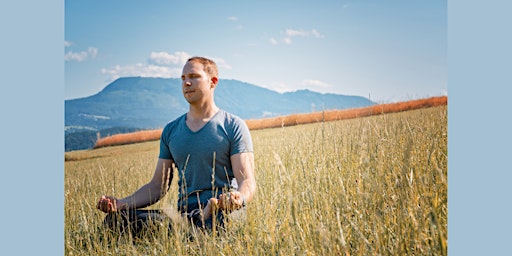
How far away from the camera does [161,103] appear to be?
3.10 m

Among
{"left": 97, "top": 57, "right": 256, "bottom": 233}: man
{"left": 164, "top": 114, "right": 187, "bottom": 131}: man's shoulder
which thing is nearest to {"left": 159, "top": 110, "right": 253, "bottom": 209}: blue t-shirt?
{"left": 97, "top": 57, "right": 256, "bottom": 233}: man

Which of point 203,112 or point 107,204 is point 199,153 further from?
point 107,204

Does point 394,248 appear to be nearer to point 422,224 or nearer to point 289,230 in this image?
point 422,224

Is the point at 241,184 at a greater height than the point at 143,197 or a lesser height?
greater

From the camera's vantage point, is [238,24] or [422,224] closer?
[422,224]

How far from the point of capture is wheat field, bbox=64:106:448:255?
1.71m

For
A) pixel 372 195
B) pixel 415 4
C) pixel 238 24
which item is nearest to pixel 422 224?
pixel 372 195

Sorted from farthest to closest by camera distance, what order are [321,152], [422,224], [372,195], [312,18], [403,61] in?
[312,18] → [403,61] → [321,152] → [372,195] → [422,224]

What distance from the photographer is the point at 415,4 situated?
8.83 feet

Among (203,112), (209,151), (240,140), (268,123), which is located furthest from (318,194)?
(268,123)

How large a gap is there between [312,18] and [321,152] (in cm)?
89

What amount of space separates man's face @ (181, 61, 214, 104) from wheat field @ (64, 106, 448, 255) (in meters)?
0.50

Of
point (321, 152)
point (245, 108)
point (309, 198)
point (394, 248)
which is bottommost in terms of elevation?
point (394, 248)

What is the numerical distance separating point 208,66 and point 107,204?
0.95 m
